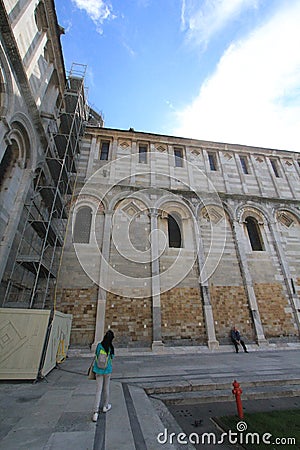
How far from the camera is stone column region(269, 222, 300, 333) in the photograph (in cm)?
1144

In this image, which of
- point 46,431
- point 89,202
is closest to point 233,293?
point 89,202

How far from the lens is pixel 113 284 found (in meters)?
10.5

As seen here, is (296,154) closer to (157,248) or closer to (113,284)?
(157,248)

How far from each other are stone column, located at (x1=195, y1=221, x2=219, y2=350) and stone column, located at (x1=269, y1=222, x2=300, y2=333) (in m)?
4.68

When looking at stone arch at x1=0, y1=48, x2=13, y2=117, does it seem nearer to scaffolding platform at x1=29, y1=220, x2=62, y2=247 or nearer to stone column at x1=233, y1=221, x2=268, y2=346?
scaffolding platform at x1=29, y1=220, x2=62, y2=247

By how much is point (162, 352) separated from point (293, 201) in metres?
12.7

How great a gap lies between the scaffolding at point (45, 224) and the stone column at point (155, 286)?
15.2ft

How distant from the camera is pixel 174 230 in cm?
1305

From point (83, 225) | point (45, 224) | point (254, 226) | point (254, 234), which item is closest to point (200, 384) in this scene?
point (45, 224)

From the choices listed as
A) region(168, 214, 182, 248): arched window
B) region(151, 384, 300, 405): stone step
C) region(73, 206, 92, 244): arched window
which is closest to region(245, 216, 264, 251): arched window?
region(168, 214, 182, 248): arched window

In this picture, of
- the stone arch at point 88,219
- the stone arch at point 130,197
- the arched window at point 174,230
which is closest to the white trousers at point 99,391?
the stone arch at point 88,219

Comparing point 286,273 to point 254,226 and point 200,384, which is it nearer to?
point 254,226

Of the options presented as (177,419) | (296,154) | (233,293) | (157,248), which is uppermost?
(296,154)

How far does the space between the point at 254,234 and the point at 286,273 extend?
2.81m
